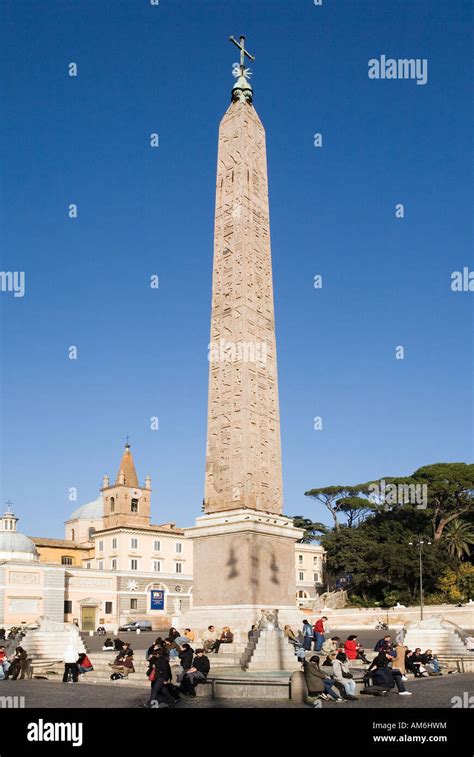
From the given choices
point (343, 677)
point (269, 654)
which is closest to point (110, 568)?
point (269, 654)

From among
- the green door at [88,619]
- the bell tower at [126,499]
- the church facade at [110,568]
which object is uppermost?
the bell tower at [126,499]

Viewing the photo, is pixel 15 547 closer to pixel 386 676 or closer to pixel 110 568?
pixel 110 568

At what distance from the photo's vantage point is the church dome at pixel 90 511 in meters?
77.6

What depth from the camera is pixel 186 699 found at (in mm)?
13617

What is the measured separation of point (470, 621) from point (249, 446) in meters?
28.9

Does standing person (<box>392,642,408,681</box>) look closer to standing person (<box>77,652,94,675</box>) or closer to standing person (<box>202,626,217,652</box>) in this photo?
standing person (<box>202,626,217,652</box>)

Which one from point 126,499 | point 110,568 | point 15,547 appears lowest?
point 110,568

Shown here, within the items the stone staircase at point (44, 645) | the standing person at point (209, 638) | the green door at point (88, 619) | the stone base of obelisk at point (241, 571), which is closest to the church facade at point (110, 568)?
the green door at point (88, 619)

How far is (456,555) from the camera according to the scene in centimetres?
5603

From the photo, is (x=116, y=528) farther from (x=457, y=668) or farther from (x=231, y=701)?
(x=231, y=701)

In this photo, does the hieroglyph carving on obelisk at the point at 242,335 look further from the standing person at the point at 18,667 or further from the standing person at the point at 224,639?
the standing person at the point at 18,667

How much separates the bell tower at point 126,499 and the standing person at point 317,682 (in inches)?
2075

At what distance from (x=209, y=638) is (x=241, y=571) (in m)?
1.78
